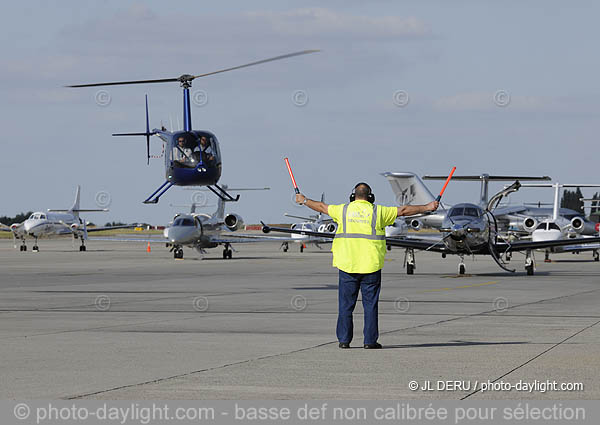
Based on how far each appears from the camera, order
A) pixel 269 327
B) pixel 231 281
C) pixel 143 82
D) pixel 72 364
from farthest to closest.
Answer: pixel 143 82 < pixel 231 281 < pixel 269 327 < pixel 72 364

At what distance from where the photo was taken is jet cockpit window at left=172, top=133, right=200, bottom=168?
3881 centimetres

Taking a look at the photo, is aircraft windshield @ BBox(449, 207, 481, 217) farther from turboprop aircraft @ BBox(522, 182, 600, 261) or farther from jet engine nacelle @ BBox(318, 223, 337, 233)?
jet engine nacelle @ BBox(318, 223, 337, 233)

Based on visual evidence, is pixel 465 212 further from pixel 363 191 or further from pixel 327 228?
pixel 327 228

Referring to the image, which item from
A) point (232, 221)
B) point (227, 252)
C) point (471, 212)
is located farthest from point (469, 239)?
point (232, 221)

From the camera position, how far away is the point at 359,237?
13250mm

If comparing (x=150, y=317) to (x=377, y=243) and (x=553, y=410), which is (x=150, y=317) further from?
(x=553, y=410)

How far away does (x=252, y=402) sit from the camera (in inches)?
344

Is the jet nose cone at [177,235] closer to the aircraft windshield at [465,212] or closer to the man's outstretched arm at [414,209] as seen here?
the aircraft windshield at [465,212]

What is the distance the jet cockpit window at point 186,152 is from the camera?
127 feet

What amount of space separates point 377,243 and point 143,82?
24335 millimetres

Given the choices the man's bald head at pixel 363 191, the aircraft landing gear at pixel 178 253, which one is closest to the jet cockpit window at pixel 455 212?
the man's bald head at pixel 363 191

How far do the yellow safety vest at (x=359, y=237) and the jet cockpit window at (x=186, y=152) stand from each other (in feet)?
84.8

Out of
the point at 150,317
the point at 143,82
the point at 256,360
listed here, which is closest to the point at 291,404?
the point at 256,360

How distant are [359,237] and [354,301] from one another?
826 millimetres
